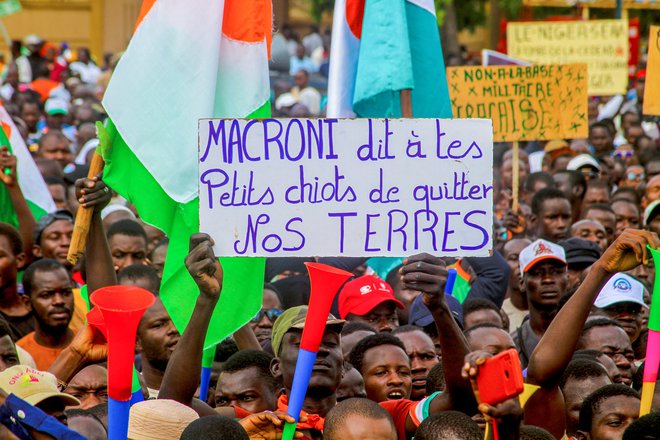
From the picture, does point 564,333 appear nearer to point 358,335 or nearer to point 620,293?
point 358,335

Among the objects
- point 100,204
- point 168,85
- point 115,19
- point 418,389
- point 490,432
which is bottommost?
point 418,389

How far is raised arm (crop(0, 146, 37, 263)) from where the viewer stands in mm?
8445

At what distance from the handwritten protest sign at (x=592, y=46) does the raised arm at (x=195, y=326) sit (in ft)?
35.5

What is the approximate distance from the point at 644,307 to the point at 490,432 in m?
3.76

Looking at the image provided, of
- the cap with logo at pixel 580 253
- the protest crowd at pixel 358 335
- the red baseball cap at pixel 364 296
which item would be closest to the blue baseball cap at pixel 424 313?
the protest crowd at pixel 358 335

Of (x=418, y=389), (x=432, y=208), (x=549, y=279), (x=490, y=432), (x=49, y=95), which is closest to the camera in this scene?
(x=490, y=432)

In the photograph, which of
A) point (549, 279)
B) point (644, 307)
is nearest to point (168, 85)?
point (549, 279)

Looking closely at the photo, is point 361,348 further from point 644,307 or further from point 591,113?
point 591,113

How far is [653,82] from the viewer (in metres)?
9.52

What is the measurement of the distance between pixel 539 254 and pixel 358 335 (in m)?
1.38

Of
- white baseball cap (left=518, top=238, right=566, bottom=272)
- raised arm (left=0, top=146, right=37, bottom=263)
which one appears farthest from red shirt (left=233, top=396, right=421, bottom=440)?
raised arm (left=0, top=146, right=37, bottom=263)

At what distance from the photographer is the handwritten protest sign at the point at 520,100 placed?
10320 mm

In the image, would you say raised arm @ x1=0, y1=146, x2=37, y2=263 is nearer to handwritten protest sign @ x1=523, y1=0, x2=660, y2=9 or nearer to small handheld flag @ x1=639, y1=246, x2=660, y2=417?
small handheld flag @ x1=639, y1=246, x2=660, y2=417

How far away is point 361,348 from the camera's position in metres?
6.02
